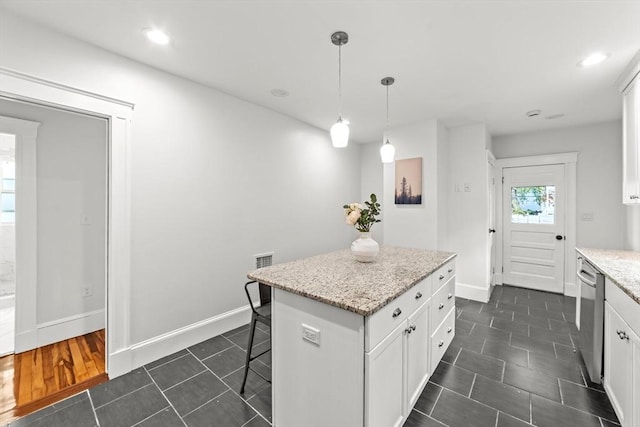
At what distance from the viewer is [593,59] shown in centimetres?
217

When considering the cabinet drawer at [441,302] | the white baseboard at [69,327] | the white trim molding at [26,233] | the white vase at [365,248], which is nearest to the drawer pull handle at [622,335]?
the cabinet drawer at [441,302]

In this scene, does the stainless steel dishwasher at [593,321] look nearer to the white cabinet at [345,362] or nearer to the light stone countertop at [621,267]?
the light stone countertop at [621,267]

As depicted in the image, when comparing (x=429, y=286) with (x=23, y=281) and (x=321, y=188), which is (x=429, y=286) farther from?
(x=23, y=281)

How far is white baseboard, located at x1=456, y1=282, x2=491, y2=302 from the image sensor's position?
3768mm

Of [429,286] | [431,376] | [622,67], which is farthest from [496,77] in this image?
[431,376]

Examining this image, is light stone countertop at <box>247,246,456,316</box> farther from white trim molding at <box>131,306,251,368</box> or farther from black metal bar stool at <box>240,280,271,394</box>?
white trim molding at <box>131,306,251,368</box>

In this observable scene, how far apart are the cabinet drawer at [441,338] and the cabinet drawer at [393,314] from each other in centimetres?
46

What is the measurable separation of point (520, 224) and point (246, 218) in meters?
4.44

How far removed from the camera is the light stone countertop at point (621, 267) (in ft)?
4.97

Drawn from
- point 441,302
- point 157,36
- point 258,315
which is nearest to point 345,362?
point 258,315

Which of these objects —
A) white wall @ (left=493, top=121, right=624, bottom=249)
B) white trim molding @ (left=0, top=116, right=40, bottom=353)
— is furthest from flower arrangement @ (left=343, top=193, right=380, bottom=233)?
white wall @ (left=493, top=121, right=624, bottom=249)

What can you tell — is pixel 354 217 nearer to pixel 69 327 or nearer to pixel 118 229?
pixel 118 229

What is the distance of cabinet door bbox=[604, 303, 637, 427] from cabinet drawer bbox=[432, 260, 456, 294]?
1.00 meters

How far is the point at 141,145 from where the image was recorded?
7.36ft
